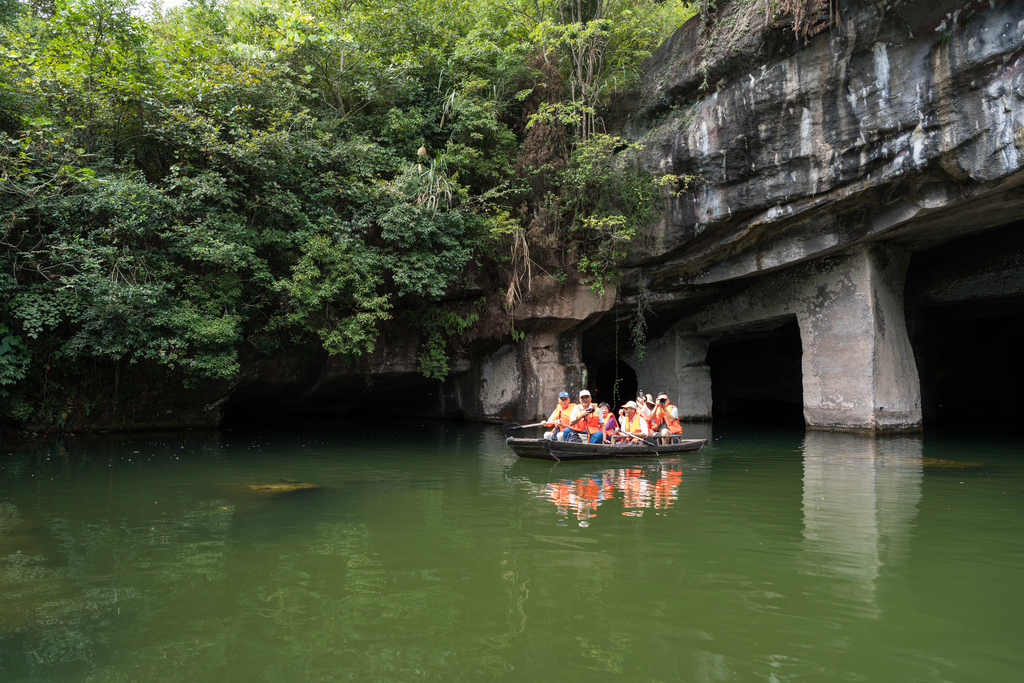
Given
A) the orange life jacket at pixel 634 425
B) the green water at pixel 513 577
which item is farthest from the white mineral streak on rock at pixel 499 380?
the green water at pixel 513 577

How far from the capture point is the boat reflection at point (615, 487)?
663 centimetres

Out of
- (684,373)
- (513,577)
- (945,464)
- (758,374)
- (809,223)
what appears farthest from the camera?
(758,374)

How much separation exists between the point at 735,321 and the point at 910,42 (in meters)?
7.88

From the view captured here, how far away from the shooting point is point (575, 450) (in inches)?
397

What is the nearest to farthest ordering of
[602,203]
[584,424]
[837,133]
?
1. [584,424]
2. [837,133]
3. [602,203]

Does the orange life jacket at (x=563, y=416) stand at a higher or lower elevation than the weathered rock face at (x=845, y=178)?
lower

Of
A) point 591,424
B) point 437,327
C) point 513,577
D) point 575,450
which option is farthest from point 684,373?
point 513,577

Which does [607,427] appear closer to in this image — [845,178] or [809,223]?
[809,223]

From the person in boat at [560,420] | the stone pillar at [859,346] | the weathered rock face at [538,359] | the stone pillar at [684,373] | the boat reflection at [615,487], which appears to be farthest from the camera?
the stone pillar at [684,373]

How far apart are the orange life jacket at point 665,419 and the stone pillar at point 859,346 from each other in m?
4.37

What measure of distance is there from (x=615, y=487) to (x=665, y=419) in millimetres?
4491

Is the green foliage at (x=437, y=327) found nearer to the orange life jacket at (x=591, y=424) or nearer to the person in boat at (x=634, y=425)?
the person in boat at (x=634, y=425)

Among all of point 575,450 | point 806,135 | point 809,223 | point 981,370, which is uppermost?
point 806,135

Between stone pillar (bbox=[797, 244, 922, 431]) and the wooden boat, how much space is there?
18.3ft
